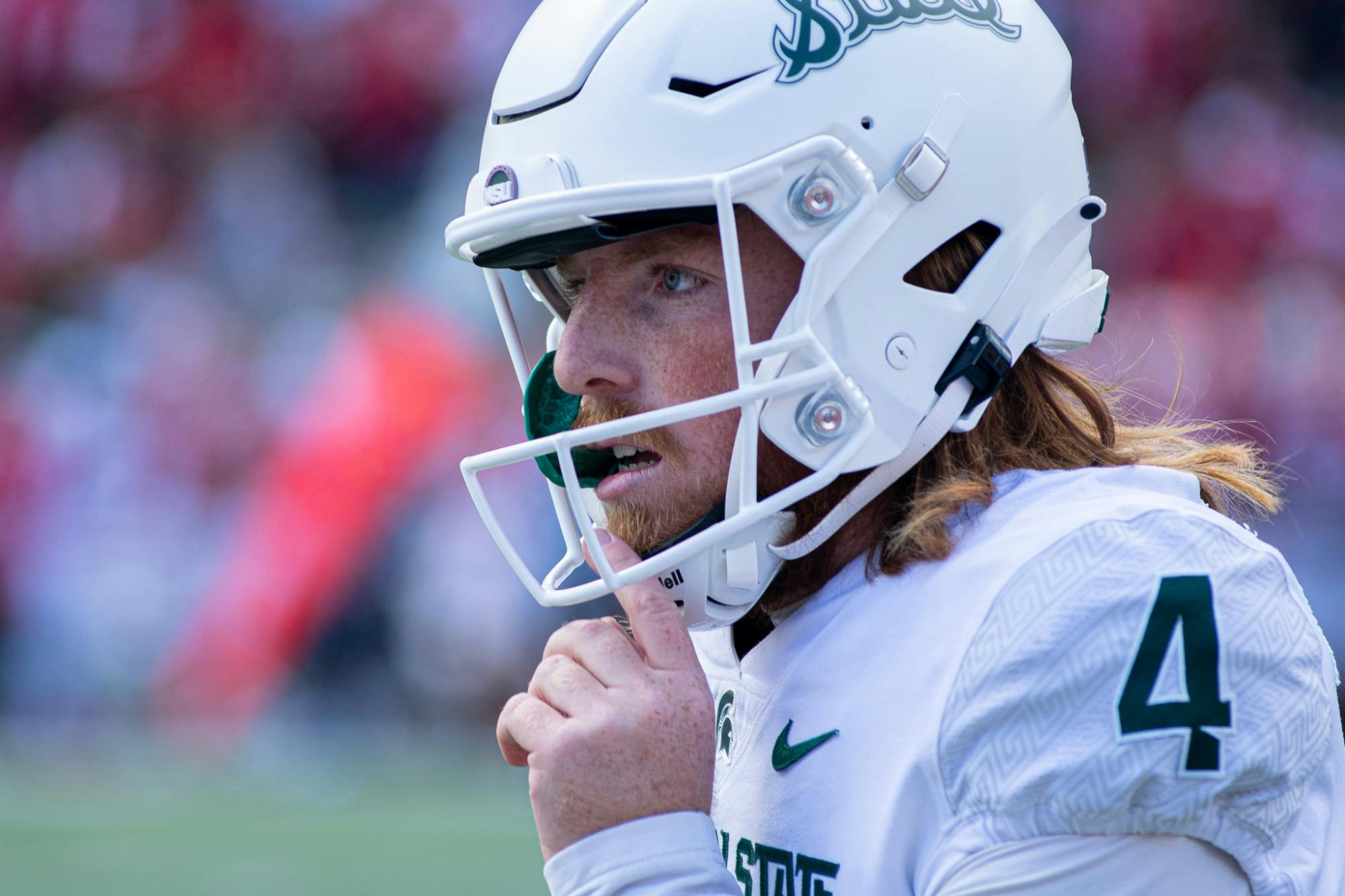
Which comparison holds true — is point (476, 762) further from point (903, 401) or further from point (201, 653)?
point (903, 401)

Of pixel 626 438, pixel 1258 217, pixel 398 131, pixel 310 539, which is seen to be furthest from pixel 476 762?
pixel 626 438

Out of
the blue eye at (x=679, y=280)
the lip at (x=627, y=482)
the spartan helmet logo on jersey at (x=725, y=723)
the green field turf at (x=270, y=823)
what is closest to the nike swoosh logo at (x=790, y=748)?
the spartan helmet logo on jersey at (x=725, y=723)

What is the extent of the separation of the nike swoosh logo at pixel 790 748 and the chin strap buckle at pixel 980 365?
0.29 m

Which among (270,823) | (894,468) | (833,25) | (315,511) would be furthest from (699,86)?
(315,511)

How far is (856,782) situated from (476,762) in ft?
12.0

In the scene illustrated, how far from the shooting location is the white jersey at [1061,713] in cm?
93

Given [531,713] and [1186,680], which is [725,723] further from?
[1186,680]

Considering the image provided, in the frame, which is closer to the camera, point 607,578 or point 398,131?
point 607,578

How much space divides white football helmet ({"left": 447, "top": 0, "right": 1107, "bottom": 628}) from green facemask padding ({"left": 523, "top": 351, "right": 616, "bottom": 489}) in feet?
0.37

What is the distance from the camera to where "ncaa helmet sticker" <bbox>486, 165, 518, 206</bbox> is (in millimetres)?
1207

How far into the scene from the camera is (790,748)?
1.12m

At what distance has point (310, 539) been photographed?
16.8 feet

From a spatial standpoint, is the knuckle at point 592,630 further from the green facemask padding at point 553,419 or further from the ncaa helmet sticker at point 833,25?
the ncaa helmet sticker at point 833,25

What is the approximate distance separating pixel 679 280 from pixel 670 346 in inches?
2.2
